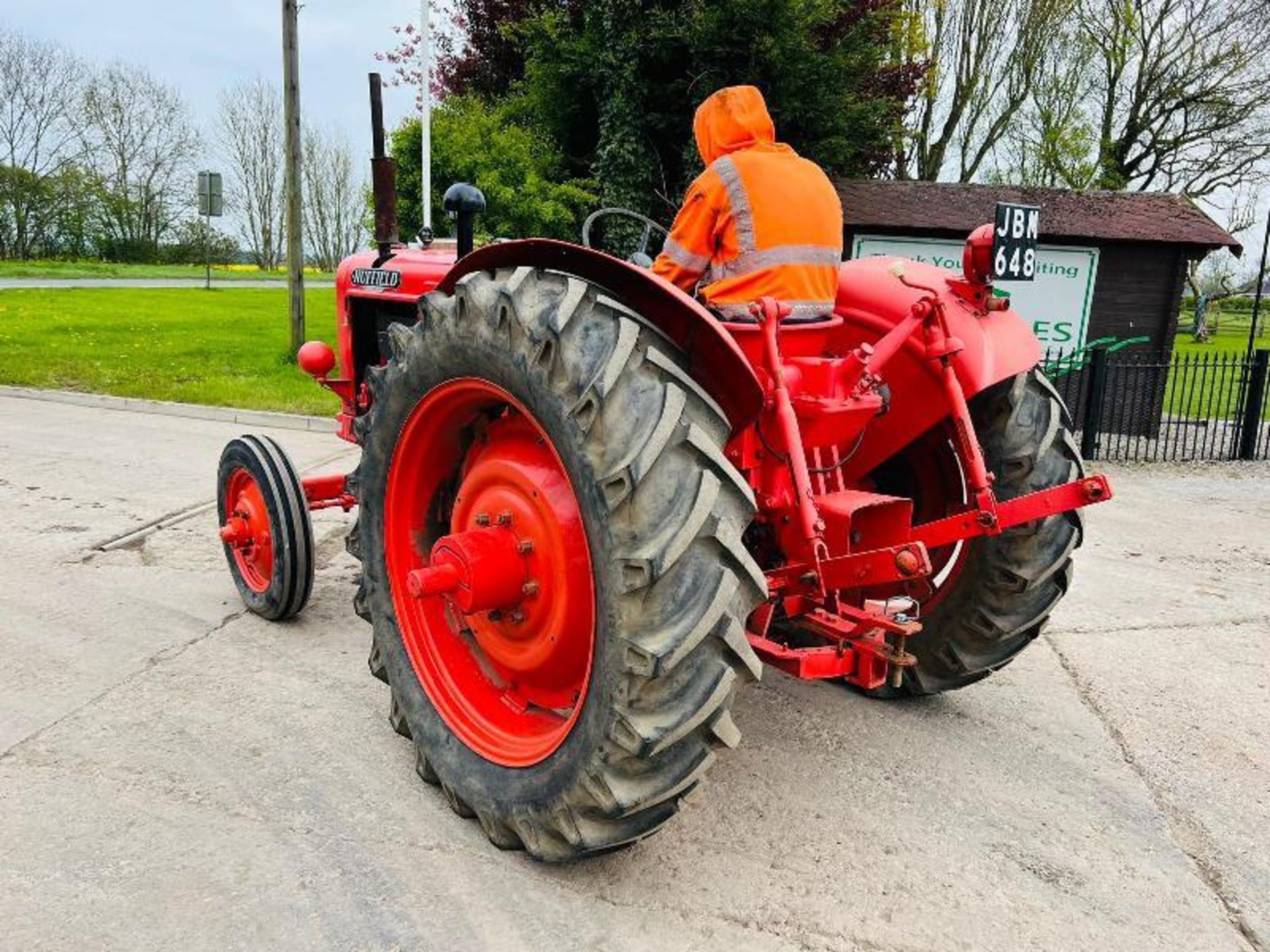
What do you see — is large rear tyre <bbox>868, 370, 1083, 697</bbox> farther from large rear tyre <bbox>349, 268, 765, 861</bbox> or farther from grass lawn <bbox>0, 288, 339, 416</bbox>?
grass lawn <bbox>0, 288, 339, 416</bbox>

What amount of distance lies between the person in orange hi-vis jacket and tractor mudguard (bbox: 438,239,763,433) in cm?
40

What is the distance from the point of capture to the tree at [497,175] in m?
11.7

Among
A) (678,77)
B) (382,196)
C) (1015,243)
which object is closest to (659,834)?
(1015,243)

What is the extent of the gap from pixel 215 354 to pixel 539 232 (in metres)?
4.51

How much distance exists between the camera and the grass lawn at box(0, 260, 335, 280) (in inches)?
1213

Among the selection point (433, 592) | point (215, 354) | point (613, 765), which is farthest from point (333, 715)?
point (215, 354)

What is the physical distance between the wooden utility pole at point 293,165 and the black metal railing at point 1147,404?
8.17m

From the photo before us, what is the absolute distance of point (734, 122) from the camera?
2721 millimetres

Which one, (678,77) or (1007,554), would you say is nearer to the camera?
(1007,554)

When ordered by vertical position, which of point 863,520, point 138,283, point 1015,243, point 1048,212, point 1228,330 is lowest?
point 1228,330

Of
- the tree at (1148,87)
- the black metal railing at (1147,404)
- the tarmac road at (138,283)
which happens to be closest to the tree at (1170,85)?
the tree at (1148,87)

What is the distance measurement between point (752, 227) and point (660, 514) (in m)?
A: 1.00

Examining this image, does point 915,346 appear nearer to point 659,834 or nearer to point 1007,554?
point 1007,554

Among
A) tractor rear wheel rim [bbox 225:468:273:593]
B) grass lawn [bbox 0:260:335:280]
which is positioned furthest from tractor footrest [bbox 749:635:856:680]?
grass lawn [bbox 0:260:335:280]
